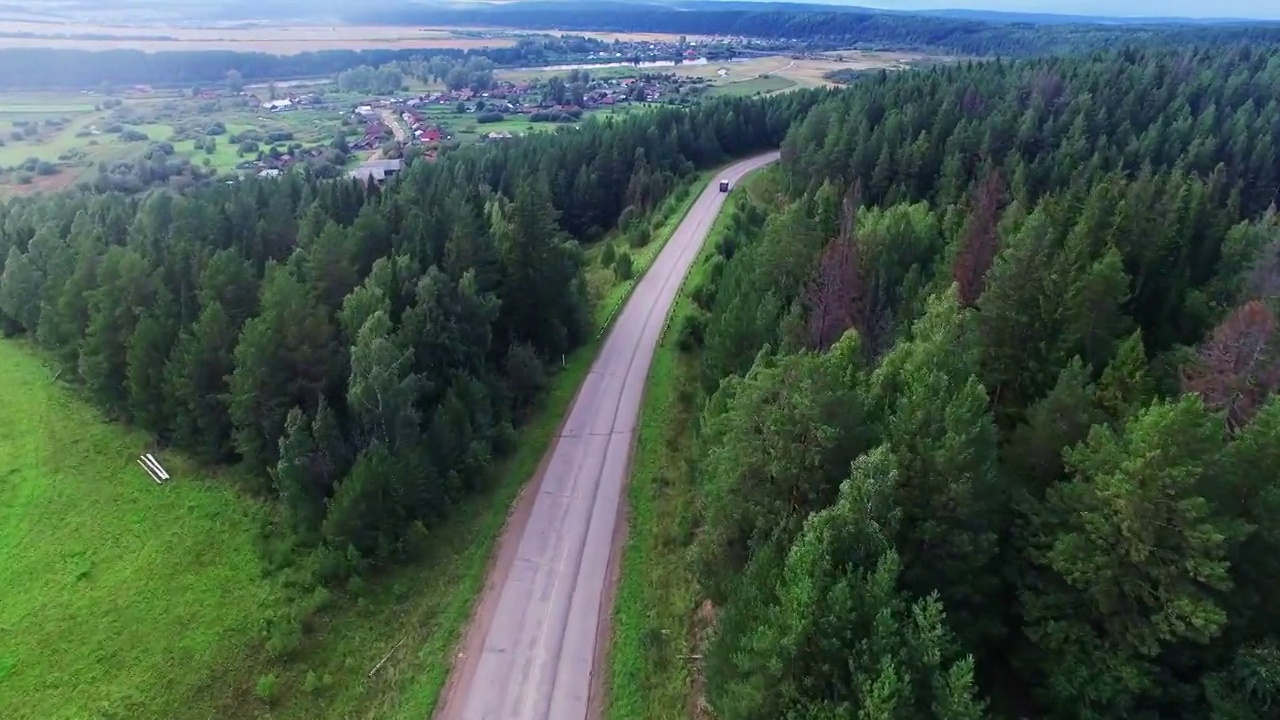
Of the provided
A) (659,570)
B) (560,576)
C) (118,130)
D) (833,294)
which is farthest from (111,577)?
(118,130)

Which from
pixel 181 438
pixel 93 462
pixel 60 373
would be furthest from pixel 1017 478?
pixel 60 373

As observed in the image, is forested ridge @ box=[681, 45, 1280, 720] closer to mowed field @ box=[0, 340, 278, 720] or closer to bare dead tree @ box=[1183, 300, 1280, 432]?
bare dead tree @ box=[1183, 300, 1280, 432]

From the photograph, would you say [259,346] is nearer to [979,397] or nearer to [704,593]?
[704,593]

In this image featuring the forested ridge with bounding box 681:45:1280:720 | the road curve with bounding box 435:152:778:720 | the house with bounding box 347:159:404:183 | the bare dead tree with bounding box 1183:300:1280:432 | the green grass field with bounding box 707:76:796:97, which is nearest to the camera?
the forested ridge with bounding box 681:45:1280:720

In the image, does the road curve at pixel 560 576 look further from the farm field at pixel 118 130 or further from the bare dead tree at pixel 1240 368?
the farm field at pixel 118 130

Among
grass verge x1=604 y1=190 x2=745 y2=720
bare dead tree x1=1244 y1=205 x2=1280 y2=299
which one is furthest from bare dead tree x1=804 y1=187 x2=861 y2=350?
bare dead tree x1=1244 y1=205 x2=1280 y2=299
